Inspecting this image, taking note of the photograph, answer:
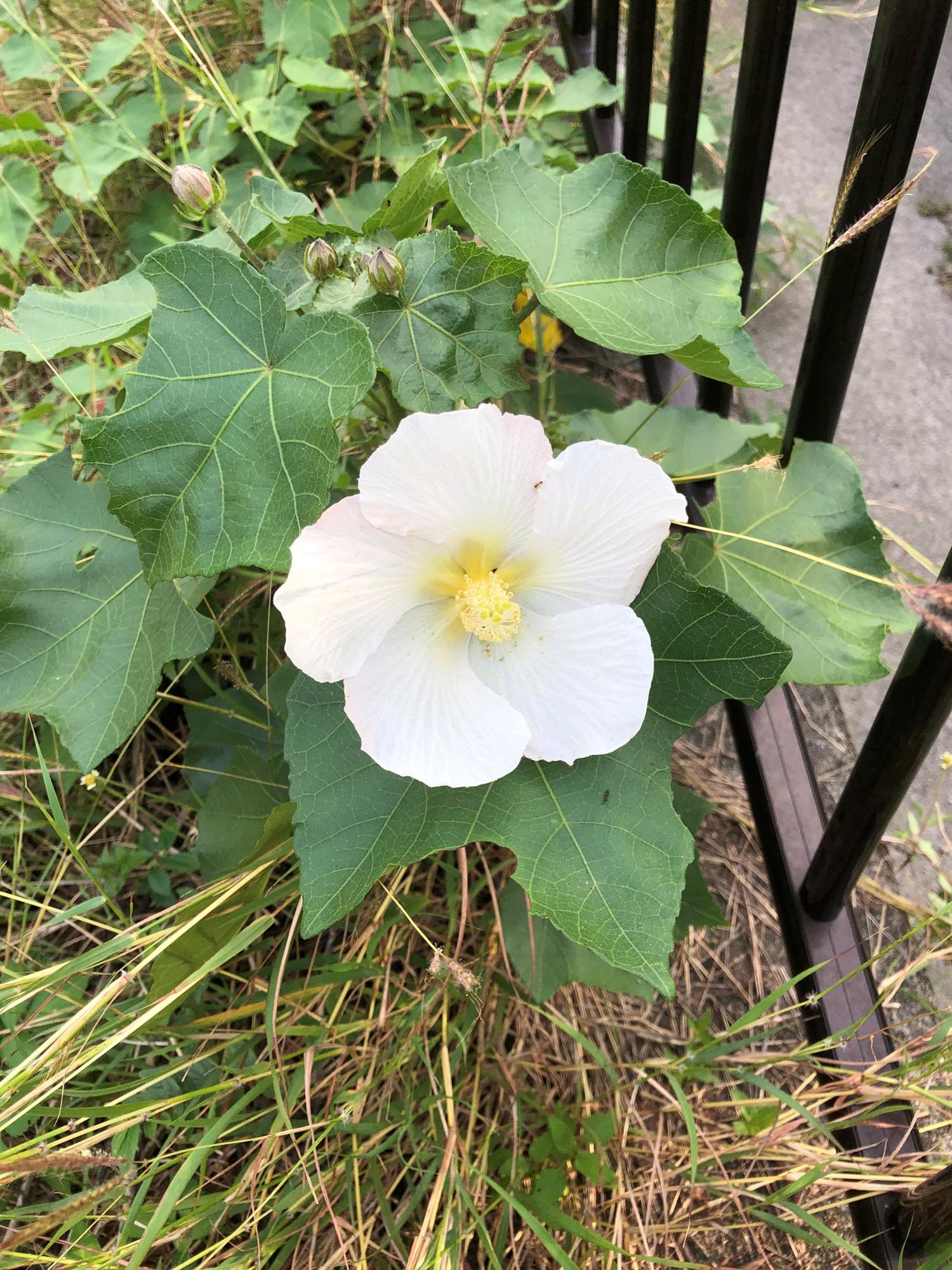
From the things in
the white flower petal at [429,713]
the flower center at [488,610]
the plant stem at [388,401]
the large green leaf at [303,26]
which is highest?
the large green leaf at [303,26]

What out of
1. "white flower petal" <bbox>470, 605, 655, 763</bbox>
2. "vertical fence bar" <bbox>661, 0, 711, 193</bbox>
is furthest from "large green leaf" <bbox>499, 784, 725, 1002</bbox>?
"vertical fence bar" <bbox>661, 0, 711, 193</bbox>

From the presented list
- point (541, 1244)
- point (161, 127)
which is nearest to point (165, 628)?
point (541, 1244)

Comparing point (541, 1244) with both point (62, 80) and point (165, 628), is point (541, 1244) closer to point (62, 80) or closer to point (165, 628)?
point (165, 628)

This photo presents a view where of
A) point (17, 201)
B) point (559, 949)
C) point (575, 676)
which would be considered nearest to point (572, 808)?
point (575, 676)

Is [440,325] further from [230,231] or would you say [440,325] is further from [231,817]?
[231,817]

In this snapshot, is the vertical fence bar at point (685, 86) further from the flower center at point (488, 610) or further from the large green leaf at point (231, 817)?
the large green leaf at point (231, 817)

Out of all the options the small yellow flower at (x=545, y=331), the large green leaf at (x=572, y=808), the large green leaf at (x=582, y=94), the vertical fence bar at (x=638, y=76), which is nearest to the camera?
the large green leaf at (x=572, y=808)

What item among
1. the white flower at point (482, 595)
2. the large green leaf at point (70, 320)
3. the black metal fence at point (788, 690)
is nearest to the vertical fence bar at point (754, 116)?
the black metal fence at point (788, 690)
